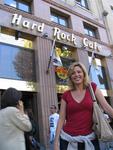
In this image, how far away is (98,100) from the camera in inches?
128

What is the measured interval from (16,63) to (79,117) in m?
9.55

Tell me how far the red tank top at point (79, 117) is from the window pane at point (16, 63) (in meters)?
8.71

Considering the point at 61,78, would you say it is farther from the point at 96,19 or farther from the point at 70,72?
the point at 70,72

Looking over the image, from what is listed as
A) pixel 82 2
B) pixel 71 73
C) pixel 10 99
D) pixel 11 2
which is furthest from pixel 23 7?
pixel 71 73

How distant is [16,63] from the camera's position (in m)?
12.4

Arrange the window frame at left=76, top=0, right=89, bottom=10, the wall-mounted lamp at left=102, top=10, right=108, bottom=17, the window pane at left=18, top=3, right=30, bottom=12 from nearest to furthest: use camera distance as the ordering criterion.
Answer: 1. the window pane at left=18, top=3, right=30, bottom=12
2. the window frame at left=76, top=0, right=89, bottom=10
3. the wall-mounted lamp at left=102, top=10, right=108, bottom=17

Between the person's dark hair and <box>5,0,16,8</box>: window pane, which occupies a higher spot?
<box>5,0,16,8</box>: window pane

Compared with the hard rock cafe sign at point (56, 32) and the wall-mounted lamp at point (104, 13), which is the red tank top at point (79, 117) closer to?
the hard rock cafe sign at point (56, 32)

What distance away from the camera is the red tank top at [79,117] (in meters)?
3.09

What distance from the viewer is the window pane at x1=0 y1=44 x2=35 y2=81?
1184cm

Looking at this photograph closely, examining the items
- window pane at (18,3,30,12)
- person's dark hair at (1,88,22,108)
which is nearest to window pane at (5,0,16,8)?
window pane at (18,3,30,12)

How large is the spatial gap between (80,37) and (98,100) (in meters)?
13.6

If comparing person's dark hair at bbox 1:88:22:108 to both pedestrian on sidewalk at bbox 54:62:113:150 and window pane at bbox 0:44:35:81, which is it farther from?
window pane at bbox 0:44:35:81

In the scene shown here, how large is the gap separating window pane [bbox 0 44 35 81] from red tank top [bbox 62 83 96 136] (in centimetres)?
871
